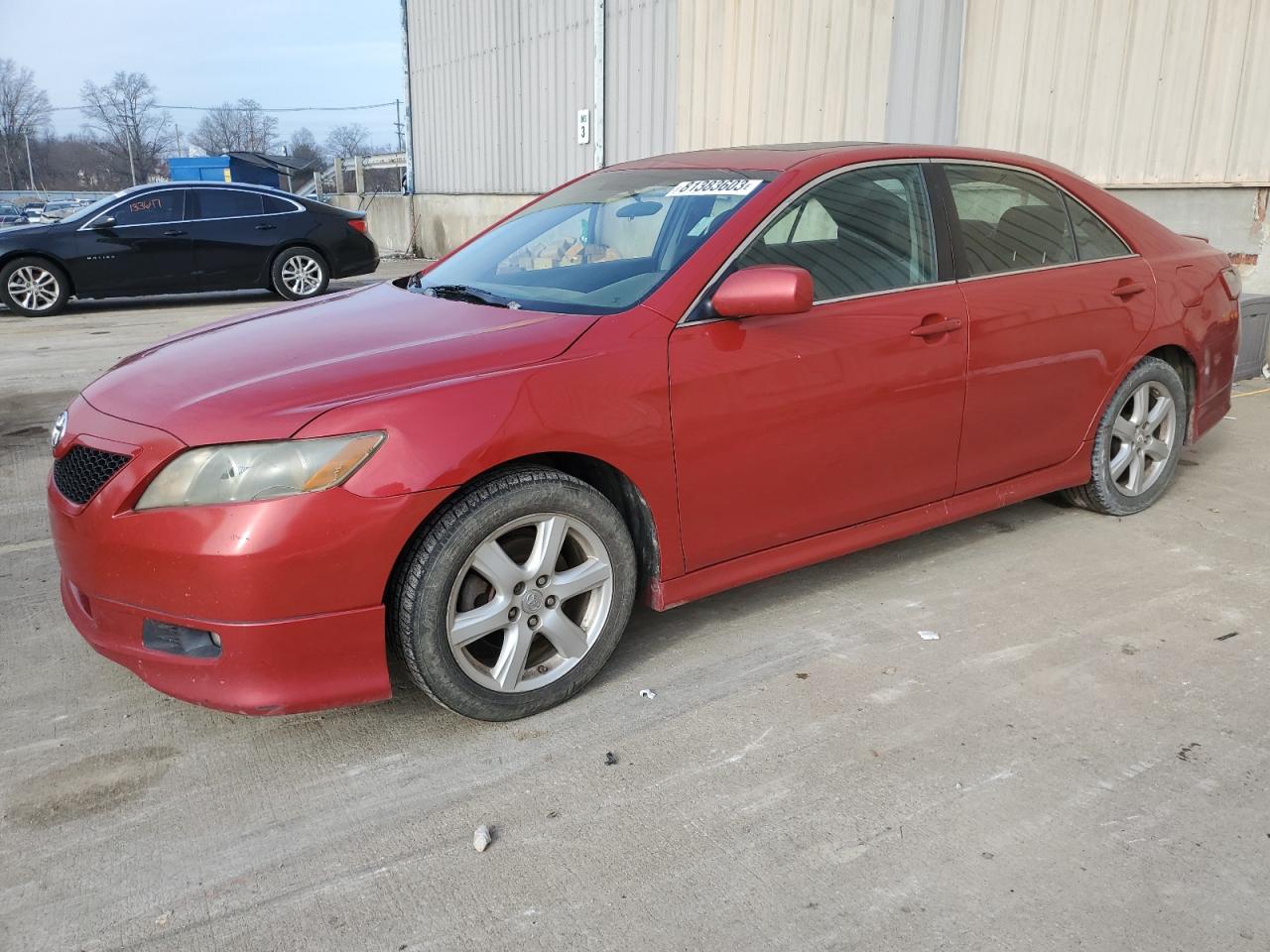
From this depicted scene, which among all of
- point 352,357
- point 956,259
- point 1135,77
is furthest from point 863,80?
point 352,357

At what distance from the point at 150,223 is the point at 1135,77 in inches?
387

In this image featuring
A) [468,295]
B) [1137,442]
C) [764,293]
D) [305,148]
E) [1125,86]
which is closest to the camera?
[764,293]

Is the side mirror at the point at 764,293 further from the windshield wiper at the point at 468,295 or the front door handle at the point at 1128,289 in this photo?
the front door handle at the point at 1128,289

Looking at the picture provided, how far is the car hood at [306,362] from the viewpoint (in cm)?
257

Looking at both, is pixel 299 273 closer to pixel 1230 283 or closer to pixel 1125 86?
pixel 1125 86

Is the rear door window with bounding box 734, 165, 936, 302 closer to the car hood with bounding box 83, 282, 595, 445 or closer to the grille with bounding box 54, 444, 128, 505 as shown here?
the car hood with bounding box 83, 282, 595, 445

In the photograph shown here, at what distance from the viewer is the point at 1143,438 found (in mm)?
4441

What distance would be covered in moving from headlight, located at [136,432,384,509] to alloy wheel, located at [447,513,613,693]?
0.43m

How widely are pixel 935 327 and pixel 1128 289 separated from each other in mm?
1199

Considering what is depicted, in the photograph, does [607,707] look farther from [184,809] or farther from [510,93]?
[510,93]

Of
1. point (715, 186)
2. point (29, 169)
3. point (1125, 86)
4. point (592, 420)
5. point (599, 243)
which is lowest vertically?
point (592, 420)

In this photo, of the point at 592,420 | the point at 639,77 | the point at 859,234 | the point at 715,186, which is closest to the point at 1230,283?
the point at 859,234

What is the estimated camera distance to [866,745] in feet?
9.04

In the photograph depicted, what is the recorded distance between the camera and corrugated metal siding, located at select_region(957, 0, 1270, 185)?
7.16 meters
